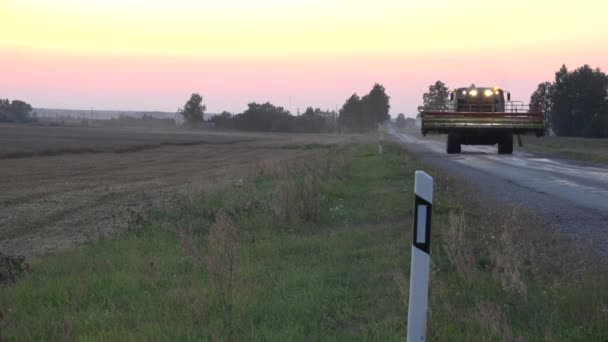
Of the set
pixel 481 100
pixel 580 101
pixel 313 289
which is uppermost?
pixel 580 101

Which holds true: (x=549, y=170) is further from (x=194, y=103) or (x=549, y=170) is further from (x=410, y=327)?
(x=194, y=103)

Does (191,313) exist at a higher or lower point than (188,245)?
lower

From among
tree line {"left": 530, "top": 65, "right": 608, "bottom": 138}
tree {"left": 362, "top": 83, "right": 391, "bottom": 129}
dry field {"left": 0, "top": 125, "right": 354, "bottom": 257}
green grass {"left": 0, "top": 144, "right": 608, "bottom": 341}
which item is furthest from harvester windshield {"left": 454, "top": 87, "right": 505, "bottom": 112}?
tree {"left": 362, "top": 83, "right": 391, "bottom": 129}

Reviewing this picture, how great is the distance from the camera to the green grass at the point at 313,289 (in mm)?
4664

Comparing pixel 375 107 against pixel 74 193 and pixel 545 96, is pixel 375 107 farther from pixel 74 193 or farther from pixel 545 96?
pixel 74 193

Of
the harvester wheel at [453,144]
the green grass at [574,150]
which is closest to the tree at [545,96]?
the green grass at [574,150]

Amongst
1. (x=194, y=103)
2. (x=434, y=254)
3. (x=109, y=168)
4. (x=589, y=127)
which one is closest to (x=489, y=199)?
(x=434, y=254)

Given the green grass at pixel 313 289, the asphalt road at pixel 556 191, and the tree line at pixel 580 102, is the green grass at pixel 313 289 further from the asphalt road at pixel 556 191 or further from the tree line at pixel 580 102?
the tree line at pixel 580 102

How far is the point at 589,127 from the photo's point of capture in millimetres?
83062

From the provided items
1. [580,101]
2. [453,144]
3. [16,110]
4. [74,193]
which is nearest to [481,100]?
[453,144]

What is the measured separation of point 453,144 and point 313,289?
25.9m

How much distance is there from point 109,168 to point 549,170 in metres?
20.5

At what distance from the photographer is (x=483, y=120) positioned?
1038 inches

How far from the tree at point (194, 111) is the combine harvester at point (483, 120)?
5230 inches
